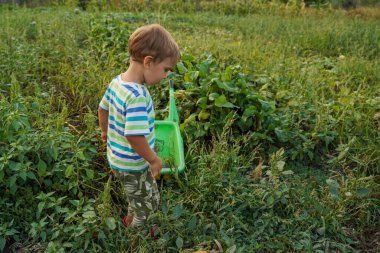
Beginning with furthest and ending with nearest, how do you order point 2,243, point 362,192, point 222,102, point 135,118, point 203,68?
point 203,68 < point 222,102 < point 362,192 < point 2,243 < point 135,118

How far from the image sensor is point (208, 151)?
347 cm

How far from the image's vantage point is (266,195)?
2.88 metres

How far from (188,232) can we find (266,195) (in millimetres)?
555

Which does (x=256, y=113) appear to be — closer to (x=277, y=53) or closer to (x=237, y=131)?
(x=237, y=131)

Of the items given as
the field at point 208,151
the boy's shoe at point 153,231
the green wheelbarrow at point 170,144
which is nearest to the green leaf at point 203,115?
the field at point 208,151

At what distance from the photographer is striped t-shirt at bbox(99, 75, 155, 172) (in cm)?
226

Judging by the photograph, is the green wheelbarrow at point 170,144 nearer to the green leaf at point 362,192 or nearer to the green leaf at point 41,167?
the green leaf at point 41,167

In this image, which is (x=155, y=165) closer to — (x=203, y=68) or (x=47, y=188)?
(x=47, y=188)

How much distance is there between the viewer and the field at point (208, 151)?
266 cm

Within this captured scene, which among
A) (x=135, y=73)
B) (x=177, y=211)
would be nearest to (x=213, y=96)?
(x=177, y=211)

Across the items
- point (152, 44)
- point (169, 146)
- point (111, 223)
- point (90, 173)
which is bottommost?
point (111, 223)

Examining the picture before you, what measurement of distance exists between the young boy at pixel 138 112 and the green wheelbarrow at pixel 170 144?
334 millimetres

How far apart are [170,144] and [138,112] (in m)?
0.83

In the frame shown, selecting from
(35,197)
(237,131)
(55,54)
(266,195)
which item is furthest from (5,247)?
(55,54)
